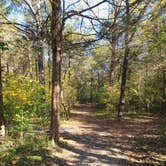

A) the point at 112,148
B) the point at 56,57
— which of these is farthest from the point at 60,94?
the point at 112,148

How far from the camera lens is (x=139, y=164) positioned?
767 centimetres

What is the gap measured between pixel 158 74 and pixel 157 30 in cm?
603

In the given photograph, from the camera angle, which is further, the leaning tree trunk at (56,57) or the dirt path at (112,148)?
the leaning tree trunk at (56,57)

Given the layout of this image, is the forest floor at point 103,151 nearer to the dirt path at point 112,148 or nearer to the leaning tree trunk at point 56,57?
the dirt path at point 112,148

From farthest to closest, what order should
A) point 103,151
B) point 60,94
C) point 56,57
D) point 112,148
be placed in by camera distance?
point 60,94
point 112,148
point 56,57
point 103,151

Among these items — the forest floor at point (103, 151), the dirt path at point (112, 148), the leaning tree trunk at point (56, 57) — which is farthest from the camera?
the leaning tree trunk at point (56, 57)

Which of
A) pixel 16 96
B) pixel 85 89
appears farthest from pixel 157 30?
pixel 85 89

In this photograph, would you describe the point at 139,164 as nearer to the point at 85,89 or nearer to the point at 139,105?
the point at 139,105

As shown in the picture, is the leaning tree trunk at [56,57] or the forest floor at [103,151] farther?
the leaning tree trunk at [56,57]

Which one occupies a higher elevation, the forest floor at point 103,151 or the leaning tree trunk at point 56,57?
the leaning tree trunk at point 56,57

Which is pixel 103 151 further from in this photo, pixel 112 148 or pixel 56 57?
pixel 56 57

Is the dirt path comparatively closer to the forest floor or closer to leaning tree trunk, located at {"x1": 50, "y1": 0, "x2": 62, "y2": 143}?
the forest floor

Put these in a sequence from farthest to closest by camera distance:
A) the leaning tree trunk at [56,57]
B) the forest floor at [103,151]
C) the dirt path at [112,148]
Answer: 1. the leaning tree trunk at [56,57]
2. the dirt path at [112,148]
3. the forest floor at [103,151]

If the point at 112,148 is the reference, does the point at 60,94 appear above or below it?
above
